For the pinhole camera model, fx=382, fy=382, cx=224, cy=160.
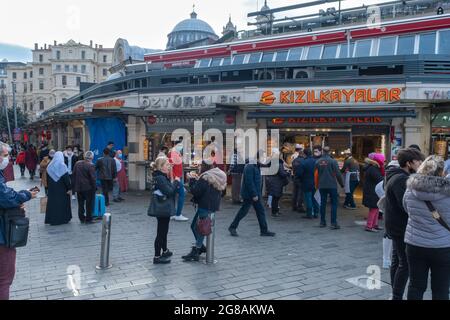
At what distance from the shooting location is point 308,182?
988cm

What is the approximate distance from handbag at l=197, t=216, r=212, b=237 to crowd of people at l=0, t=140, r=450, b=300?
0.05 ft

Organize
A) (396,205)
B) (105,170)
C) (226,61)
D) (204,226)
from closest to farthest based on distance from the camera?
(396,205), (204,226), (105,170), (226,61)

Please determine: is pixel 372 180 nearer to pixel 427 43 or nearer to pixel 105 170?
pixel 105 170

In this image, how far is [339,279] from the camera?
558cm

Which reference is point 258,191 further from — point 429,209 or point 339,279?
point 429,209

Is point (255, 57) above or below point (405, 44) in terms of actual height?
above

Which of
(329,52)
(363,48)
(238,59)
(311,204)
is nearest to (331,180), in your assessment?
(311,204)

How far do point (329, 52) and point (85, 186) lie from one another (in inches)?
550

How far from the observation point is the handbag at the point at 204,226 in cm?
619

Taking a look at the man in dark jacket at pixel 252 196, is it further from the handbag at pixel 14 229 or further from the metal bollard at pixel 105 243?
the handbag at pixel 14 229

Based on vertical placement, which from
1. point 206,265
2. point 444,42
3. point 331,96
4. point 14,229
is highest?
point 444,42

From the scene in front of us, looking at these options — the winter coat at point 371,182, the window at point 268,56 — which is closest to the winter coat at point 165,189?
the winter coat at point 371,182

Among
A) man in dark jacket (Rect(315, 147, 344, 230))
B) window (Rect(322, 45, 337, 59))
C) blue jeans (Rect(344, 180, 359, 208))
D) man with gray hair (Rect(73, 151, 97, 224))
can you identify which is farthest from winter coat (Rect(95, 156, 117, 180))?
window (Rect(322, 45, 337, 59))
